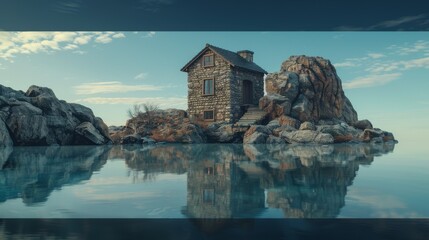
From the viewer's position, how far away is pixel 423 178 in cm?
859

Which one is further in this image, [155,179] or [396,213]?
[155,179]

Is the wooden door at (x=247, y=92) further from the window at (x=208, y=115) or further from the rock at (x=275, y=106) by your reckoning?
the window at (x=208, y=115)

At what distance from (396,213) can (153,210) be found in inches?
137

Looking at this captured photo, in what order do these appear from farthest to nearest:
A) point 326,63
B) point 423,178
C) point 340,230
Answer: point 326,63, point 423,178, point 340,230

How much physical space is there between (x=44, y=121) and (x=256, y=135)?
15.1 meters

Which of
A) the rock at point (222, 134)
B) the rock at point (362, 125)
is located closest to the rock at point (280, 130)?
the rock at point (222, 134)

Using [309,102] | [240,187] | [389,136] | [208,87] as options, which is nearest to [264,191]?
[240,187]

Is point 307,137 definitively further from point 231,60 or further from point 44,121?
point 44,121

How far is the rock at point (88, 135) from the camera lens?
1009 inches

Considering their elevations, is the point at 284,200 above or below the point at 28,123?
below

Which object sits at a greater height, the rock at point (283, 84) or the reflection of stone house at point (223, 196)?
the rock at point (283, 84)

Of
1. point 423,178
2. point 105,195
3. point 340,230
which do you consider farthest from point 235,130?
point 340,230

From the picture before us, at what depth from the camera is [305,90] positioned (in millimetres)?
35812

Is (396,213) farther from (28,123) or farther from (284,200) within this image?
(28,123)
